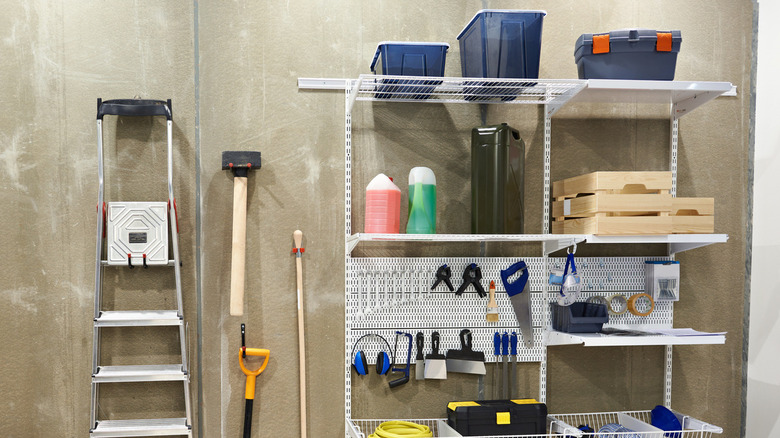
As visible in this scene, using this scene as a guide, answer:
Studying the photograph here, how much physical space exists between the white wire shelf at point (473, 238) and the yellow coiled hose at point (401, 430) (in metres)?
0.77

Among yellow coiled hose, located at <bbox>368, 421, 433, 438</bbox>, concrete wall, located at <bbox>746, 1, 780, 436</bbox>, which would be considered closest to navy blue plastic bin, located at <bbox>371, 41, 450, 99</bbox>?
yellow coiled hose, located at <bbox>368, 421, 433, 438</bbox>

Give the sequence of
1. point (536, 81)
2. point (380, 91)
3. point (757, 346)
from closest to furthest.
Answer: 1. point (536, 81)
2. point (380, 91)
3. point (757, 346)

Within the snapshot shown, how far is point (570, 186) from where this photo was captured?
270cm

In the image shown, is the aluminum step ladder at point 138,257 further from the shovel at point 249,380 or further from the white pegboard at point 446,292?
the white pegboard at point 446,292

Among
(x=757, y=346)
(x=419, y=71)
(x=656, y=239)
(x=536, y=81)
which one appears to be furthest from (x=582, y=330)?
(x=419, y=71)

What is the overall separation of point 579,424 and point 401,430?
34.9 inches

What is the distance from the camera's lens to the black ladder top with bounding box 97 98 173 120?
8.38 feet

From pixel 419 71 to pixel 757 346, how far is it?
2070 millimetres

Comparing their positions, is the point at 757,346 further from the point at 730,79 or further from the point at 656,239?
the point at 730,79

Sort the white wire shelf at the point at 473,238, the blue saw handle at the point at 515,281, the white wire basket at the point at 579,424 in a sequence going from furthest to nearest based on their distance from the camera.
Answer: the blue saw handle at the point at 515,281, the white wire basket at the point at 579,424, the white wire shelf at the point at 473,238

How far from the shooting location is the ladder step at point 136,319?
2516mm

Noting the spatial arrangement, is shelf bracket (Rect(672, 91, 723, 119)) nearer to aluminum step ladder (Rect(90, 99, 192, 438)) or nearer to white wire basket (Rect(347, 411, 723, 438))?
white wire basket (Rect(347, 411, 723, 438))

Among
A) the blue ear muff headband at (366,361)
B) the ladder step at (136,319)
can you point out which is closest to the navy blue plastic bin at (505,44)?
the blue ear muff headband at (366,361)

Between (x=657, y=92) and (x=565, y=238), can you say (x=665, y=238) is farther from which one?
(x=657, y=92)
